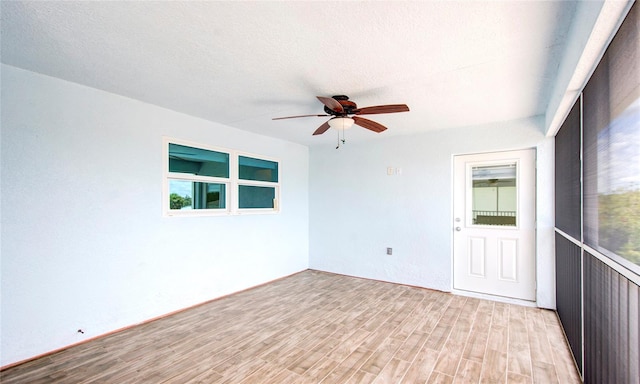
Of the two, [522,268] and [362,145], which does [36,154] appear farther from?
[522,268]

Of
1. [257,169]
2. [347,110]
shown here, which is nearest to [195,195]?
[257,169]

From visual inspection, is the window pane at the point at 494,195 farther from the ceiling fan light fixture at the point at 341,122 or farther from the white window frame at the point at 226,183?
the white window frame at the point at 226,183

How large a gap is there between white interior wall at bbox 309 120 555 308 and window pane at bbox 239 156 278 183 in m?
0.94

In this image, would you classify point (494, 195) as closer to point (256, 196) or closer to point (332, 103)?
point (332, 103)

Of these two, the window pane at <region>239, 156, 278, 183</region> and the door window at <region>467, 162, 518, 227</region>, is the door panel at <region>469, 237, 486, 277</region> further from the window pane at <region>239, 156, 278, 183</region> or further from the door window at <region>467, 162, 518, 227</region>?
the window pane at <region>239, 156, 278, 183</region>

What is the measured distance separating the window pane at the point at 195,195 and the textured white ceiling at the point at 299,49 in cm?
101

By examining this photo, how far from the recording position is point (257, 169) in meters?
4.79

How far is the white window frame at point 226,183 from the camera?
3.46 m

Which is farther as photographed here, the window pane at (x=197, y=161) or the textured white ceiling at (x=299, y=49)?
the window pane at (x=197, y=161)

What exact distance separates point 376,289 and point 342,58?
3.44m

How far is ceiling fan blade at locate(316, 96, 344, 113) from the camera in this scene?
2.47 meters

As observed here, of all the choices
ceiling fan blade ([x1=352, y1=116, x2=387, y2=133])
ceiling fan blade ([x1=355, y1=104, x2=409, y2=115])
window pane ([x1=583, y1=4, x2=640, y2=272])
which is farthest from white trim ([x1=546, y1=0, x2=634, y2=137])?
ceiling fan blade ([x1=352, y1=116, x2=387, y2=133])

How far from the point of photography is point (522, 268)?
384 cm

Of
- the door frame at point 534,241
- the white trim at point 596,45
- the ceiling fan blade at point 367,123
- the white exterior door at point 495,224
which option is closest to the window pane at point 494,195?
the white exterior door at point 495,224
